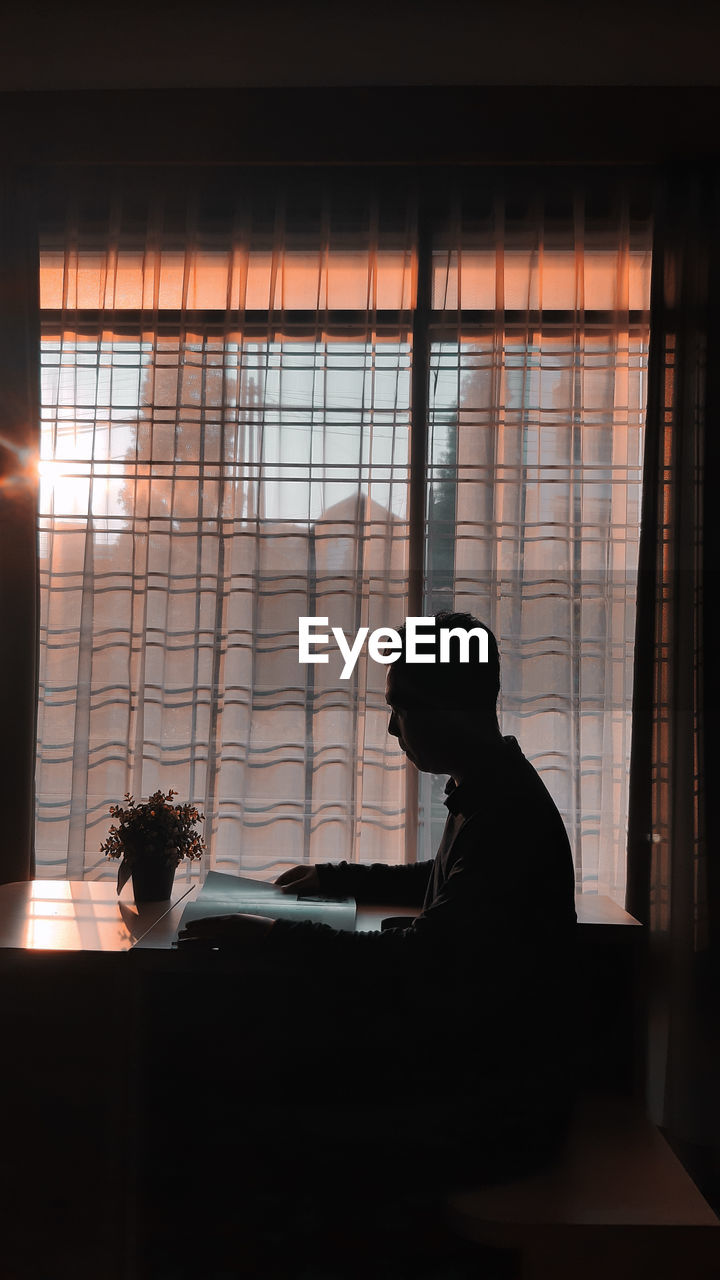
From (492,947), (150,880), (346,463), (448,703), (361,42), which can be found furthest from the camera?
(346,463)

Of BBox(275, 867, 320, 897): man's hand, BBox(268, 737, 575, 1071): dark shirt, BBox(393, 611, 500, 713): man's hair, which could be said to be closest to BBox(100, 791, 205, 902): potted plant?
BBox(275, 867, 320, 897): man's hand

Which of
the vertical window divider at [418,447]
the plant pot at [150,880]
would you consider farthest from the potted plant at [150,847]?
the vertical window divider at [418,447]

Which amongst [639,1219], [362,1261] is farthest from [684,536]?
[362,1261]

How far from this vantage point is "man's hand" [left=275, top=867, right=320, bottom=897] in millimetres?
1567

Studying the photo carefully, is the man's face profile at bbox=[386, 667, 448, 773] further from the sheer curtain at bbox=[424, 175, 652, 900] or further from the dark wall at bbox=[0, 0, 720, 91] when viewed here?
the dark wall at bbox=[0, 0, 720, 91]

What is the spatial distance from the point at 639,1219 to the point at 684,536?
143cm

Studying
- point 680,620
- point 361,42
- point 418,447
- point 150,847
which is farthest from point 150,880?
point 361,42

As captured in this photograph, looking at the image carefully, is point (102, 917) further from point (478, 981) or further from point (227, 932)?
point (478, 981)

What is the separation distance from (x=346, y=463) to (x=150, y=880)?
3.53 ft

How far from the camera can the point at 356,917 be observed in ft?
4.80

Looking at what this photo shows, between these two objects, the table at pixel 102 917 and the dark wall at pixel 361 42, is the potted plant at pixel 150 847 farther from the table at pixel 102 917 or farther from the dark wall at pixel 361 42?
the dark wall at pixel 361 42

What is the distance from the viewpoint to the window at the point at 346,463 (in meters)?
2.03

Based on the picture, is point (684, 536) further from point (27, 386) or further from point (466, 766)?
point (27, 386)

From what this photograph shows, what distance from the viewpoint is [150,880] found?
5.12 ft
